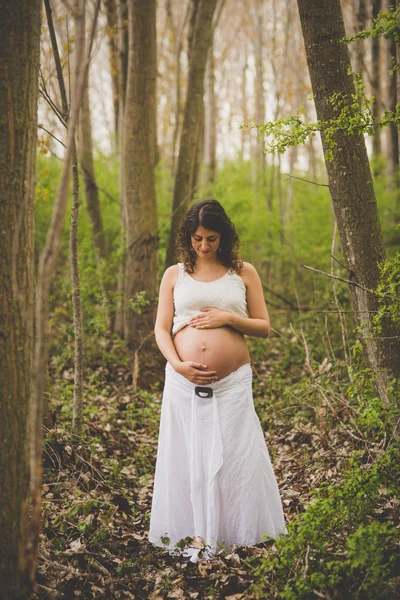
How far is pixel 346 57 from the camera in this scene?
12.1 feet

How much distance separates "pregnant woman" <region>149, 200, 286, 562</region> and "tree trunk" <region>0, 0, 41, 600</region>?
1.38 metres

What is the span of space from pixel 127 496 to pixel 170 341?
4.79ft

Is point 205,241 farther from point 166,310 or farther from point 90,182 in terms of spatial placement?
point 90,182

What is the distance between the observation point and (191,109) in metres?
7.49

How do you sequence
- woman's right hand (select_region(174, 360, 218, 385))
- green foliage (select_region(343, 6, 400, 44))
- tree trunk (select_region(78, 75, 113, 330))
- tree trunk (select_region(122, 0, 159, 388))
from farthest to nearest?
tree trunk (select_region(78, 75, 113, 330)), tree trunk (select_region(122, 0, 159, 388)), woman's right hand (select_region(174, 360, 218, 385)), green foliage (select_region(343, 6, 400, 44))

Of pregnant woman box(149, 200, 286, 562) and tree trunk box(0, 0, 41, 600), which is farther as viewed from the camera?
pregnant woman box(149, 200, 286, 562)

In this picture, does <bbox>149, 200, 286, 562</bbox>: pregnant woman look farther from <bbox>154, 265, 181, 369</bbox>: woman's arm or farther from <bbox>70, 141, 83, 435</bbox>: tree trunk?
<bbox>70, 141, 83, 435</bbox>: tree trunk

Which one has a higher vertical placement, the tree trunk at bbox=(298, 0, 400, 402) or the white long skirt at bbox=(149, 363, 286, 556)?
the tree trunk at bbox=(298, 0, 400, 402)

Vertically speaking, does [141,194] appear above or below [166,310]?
above

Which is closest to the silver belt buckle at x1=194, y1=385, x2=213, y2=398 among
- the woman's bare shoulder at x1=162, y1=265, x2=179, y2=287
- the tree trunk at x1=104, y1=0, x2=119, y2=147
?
the woman's bare shoulder at x1=162, y1=265, x2=179, y2=287

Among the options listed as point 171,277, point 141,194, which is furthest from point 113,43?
point 171,277

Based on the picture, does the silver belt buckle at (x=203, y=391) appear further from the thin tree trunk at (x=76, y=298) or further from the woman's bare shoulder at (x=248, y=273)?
the thin tree trunk at (x=76, y=298)

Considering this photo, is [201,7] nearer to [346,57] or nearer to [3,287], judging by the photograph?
[346,57]

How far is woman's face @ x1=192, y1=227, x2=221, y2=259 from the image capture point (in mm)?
3664
